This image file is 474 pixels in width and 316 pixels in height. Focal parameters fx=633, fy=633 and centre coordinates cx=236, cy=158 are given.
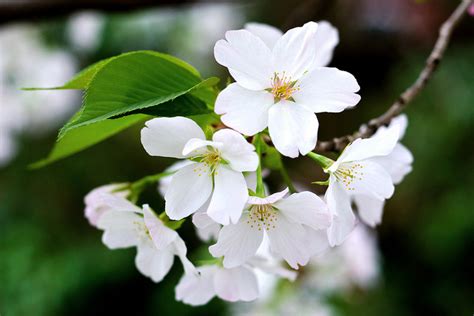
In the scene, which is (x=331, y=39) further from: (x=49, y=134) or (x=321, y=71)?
(x=49, y=134)

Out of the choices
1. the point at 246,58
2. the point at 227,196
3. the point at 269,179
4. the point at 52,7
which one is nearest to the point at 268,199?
the point at 227,196

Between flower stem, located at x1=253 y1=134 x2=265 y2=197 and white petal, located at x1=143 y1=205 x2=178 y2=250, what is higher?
flower stem, located at x1=253 y1=134 x2=265 y2=197

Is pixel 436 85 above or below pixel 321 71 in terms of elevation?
below

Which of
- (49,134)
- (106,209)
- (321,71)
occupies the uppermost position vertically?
(321,71)

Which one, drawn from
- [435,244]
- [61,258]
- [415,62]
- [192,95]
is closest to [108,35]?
[61,258]

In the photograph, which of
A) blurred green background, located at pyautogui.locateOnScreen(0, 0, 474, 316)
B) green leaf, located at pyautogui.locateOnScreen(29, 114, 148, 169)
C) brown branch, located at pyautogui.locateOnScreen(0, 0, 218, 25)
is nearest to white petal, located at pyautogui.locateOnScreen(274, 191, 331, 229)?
green leaf, located at pyautogui.locateOnScreen(29, 114, 148, 169)

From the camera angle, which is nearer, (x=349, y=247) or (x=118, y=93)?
(x=118, y=93)

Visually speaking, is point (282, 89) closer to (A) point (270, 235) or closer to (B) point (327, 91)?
(B) point (327, 91)

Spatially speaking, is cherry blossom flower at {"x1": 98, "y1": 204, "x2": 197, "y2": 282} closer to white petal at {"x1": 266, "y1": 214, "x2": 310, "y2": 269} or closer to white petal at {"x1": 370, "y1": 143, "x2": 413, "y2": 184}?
white petal at {"x1": 266, "y1": 214, "x2": 310, "y2": 269}
